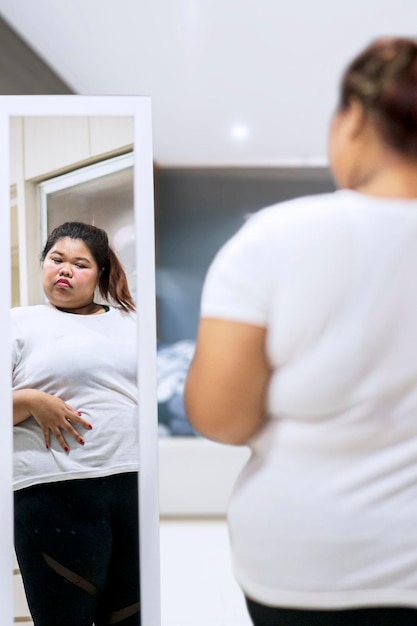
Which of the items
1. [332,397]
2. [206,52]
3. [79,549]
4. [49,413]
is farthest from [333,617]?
[206,52]

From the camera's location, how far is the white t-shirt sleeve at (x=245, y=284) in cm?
85

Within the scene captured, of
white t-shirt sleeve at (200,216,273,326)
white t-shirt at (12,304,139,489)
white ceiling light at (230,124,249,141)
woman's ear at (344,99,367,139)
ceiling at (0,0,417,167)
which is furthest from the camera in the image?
white ceiling light at (230,124,249,141)

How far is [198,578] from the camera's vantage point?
1.61 metres

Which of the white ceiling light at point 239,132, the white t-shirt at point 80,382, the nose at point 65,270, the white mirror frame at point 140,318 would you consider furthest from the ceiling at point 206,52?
the white t-shirt at point 80,382

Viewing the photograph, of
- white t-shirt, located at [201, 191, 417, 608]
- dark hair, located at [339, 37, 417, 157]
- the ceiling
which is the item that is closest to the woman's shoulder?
white t-shirt, located at [201, 191, 417, 608]

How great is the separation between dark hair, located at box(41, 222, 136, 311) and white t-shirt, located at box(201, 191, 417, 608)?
34 cm

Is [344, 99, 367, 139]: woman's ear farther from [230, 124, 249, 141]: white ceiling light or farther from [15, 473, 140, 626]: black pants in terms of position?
[230, 124, 249, 141]: white ceiling light

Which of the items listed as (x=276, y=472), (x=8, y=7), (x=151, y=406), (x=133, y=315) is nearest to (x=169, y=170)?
(x=8, y=7)

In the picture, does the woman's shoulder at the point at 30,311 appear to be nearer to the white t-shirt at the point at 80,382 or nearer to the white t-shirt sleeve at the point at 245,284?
the white t-shirt at the point at 80,382

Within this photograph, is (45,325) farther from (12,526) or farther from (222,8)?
(222,8)

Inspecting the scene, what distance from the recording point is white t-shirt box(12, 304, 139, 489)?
1175 millimetres

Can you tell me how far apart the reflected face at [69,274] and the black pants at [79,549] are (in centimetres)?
35

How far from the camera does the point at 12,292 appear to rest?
1.21 m

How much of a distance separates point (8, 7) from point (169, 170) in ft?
1.89
